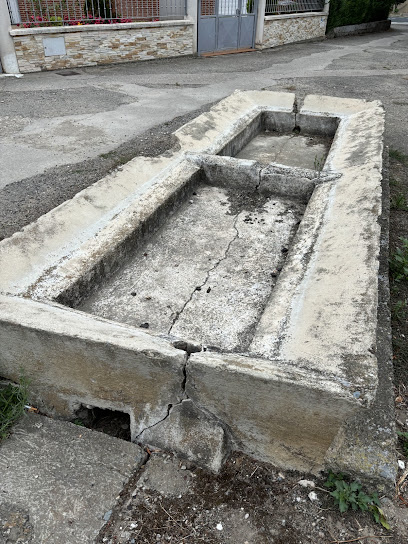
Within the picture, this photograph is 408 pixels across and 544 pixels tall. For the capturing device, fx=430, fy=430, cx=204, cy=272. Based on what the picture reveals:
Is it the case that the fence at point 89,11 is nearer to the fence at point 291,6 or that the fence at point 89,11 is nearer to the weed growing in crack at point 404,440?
the fence at point 291,6

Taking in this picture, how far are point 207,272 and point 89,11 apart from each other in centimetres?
1032

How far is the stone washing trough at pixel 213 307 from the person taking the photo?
1.86 m

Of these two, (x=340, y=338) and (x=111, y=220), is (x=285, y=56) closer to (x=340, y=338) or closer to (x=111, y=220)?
(x=111, y=220)

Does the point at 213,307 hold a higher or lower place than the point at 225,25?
lower

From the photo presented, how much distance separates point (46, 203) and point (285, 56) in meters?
11.7

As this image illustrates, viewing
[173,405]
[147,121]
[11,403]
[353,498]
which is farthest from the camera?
[147,121]

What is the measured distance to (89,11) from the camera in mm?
10609

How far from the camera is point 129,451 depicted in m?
2.04

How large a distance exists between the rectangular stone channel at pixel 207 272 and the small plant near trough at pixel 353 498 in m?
0.80

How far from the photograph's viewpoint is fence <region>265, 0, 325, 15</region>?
14.2 m

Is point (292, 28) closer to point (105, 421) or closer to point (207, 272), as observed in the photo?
point (207, 272)

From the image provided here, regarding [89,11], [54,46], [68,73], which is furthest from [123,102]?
[89,11]

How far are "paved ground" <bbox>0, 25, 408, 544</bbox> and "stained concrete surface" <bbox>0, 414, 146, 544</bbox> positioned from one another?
0.06 feet

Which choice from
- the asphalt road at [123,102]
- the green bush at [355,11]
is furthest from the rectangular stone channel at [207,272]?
the green bush at [355,11]
